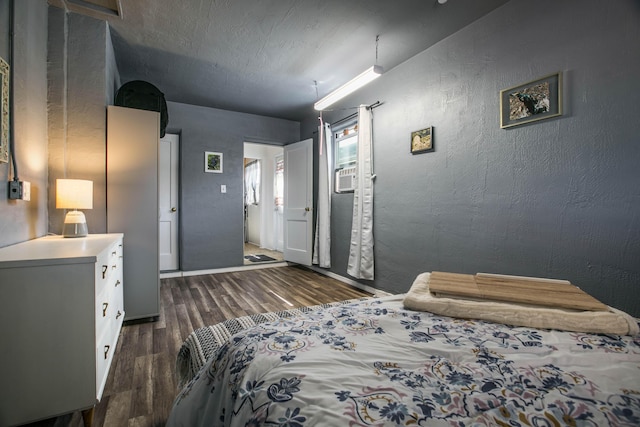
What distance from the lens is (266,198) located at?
682 cm

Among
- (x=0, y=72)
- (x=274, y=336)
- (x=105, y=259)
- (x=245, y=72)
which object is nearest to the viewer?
(x=274, y=336)

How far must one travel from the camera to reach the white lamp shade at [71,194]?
78.2 inches

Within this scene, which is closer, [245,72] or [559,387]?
[559,387]

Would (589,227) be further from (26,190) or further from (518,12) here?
(26,190)

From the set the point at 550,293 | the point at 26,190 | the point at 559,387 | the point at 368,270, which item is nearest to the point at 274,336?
the point at 559,387

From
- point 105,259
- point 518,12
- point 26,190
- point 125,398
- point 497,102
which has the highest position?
point 518,12

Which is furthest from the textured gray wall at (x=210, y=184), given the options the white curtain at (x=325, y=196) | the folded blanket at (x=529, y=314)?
the folded blanket at (x=529, y=314)

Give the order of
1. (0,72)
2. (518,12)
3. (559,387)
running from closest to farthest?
(559,387)
(0,72)
(518,12)

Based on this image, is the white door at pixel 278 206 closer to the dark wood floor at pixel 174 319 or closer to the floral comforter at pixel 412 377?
the dark wood floor at pixel 174 319

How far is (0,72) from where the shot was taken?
147cm

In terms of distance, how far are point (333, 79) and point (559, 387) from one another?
137 inches

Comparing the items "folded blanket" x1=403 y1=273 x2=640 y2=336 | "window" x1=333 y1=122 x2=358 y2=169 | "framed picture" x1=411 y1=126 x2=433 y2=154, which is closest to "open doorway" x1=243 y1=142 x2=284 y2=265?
"window" x1=333 y1=122 x2=358 y2=169

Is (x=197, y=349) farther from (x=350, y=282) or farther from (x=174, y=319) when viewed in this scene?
(x=350, y=282)

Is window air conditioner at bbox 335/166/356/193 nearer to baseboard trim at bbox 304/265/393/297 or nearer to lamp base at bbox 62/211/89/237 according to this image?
baseboard trim at bbox 304/265/393/297
